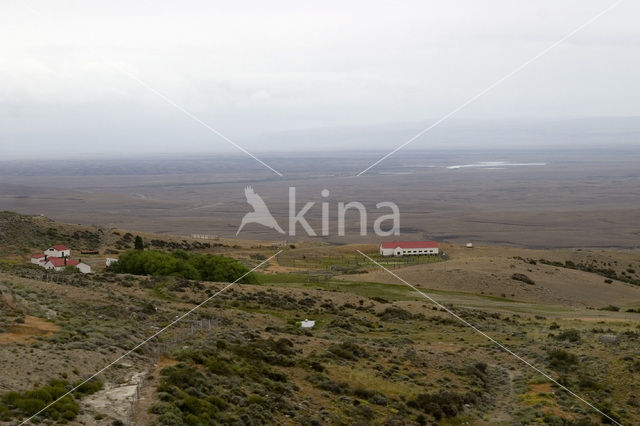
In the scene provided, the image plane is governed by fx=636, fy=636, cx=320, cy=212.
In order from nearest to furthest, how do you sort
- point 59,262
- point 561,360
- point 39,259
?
point 561,360
point 59,262
point 39,259

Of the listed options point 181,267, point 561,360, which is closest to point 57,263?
point 181,267

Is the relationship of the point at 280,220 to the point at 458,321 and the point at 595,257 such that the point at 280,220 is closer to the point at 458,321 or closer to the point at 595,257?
the point at 595,257

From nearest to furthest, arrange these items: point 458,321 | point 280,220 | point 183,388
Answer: point 183,388
point 458,321
point 280,220

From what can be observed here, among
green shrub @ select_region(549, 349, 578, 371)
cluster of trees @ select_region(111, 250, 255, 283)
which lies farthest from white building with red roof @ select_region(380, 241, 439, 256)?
green shrub @ select_region(549, 349, 578, 371)

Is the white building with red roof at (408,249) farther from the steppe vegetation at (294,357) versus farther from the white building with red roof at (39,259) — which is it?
the white building with red roof at (39,259)

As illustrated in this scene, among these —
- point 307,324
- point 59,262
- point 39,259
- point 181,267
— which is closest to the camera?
point 307,324

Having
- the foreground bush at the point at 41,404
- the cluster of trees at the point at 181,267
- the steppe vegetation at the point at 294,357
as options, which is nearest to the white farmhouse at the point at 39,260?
the cluster of trees at the point at 181,267

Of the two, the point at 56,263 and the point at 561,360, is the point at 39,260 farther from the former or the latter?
the point at 561,360

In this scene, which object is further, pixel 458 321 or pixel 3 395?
pixel 458 321

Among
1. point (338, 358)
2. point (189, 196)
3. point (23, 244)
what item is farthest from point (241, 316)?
point (189, 196)
